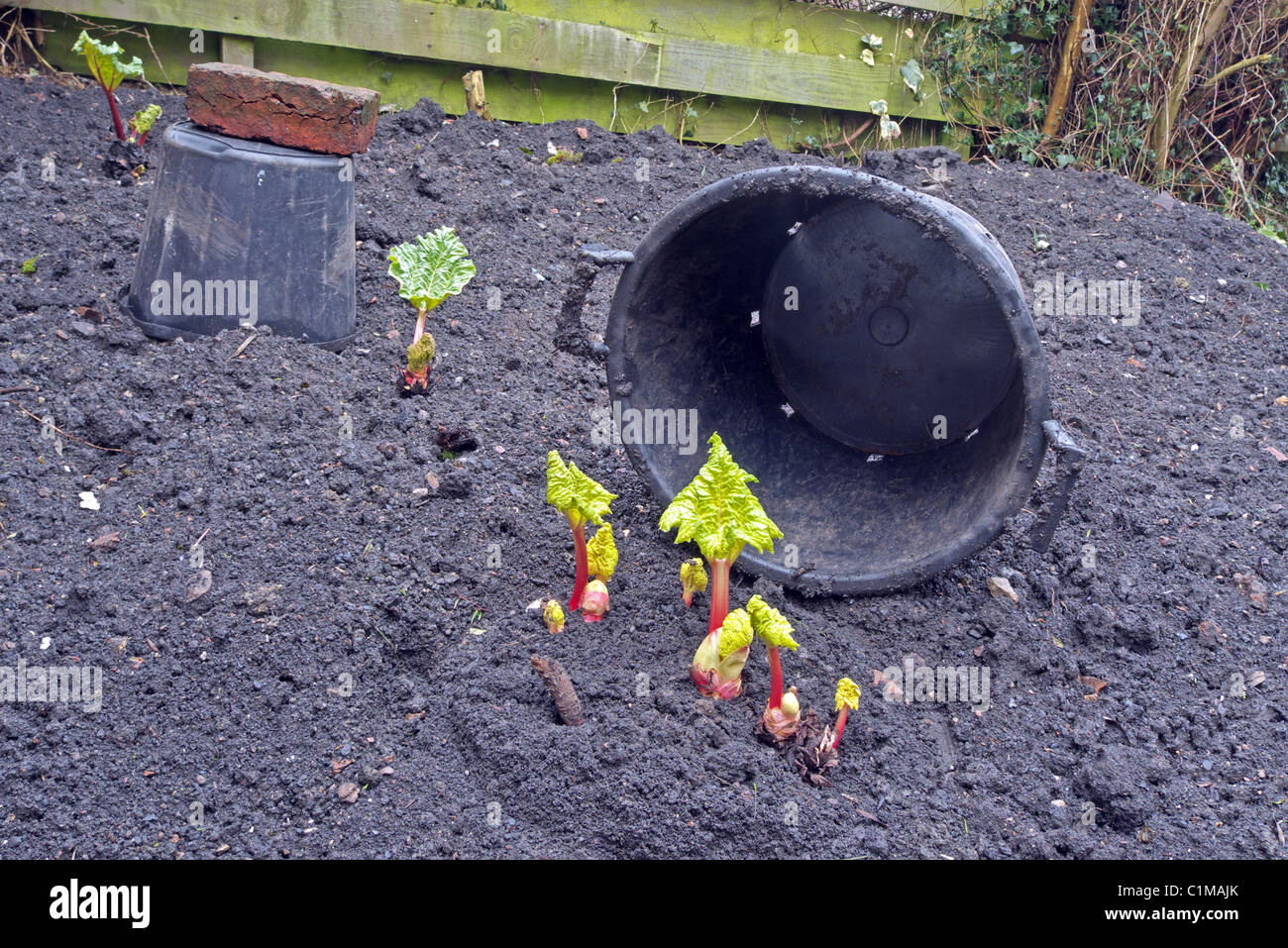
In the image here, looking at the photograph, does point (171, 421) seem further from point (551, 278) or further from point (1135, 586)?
point (1135, 586)

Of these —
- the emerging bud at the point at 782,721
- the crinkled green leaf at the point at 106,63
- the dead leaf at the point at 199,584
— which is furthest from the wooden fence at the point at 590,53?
the emerging bud at the point at 782,721

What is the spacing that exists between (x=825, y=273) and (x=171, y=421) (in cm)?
195

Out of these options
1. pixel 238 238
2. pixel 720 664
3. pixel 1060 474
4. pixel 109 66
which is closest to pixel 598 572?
pixel 720 664

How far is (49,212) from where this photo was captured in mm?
3250

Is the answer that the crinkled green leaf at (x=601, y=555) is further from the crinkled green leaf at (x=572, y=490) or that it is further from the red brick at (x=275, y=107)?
the red brick at (x=275, y=107)

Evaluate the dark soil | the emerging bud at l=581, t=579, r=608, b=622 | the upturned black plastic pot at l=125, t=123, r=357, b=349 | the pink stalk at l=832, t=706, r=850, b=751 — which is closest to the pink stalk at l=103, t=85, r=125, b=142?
the dark soil

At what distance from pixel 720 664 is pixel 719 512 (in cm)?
34

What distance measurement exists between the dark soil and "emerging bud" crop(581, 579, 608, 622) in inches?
1.8

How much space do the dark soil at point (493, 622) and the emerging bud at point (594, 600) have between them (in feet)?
0.15

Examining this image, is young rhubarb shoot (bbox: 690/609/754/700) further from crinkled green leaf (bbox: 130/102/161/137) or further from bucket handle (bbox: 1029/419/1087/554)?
crinkled green leaf (bbox: 130/102/161/137)

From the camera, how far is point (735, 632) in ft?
6.13

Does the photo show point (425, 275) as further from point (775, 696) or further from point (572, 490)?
point (775, 696)

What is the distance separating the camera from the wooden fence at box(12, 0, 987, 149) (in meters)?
4.00

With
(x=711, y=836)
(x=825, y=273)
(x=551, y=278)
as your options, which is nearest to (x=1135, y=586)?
(x=825, y=273)
